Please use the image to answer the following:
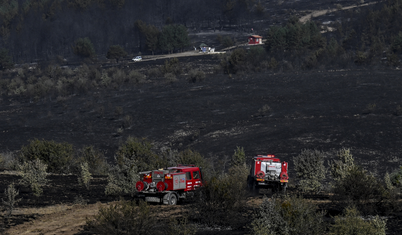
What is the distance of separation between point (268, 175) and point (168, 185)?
563 centimetres

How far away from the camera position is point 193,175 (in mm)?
20359

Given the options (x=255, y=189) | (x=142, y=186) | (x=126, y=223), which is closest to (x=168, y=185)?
(x=142, y=186)

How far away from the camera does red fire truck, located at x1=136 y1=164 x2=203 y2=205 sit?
1941cm

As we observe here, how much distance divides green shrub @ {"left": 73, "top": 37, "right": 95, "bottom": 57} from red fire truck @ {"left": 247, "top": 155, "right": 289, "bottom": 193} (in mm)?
95401

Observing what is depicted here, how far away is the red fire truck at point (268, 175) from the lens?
22625mm

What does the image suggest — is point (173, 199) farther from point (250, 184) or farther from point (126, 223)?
point (126, 223)

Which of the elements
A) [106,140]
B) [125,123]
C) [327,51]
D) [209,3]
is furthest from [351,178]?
[209,3]

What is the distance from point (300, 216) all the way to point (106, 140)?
146 ft

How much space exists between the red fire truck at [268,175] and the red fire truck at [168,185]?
378 centimetres

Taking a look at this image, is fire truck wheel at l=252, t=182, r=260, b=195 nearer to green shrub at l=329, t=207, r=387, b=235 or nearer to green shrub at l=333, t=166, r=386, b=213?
green shrub at l=333, t=166, r=386, b=213

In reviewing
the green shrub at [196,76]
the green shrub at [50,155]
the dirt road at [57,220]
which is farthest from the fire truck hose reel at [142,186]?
the green shrub at [196,76]

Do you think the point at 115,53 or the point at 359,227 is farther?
the point at 115,53

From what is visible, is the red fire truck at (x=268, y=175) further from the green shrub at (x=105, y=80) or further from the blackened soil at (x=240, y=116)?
the green shrub at (x=105, y=80)

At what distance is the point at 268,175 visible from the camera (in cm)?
2291
